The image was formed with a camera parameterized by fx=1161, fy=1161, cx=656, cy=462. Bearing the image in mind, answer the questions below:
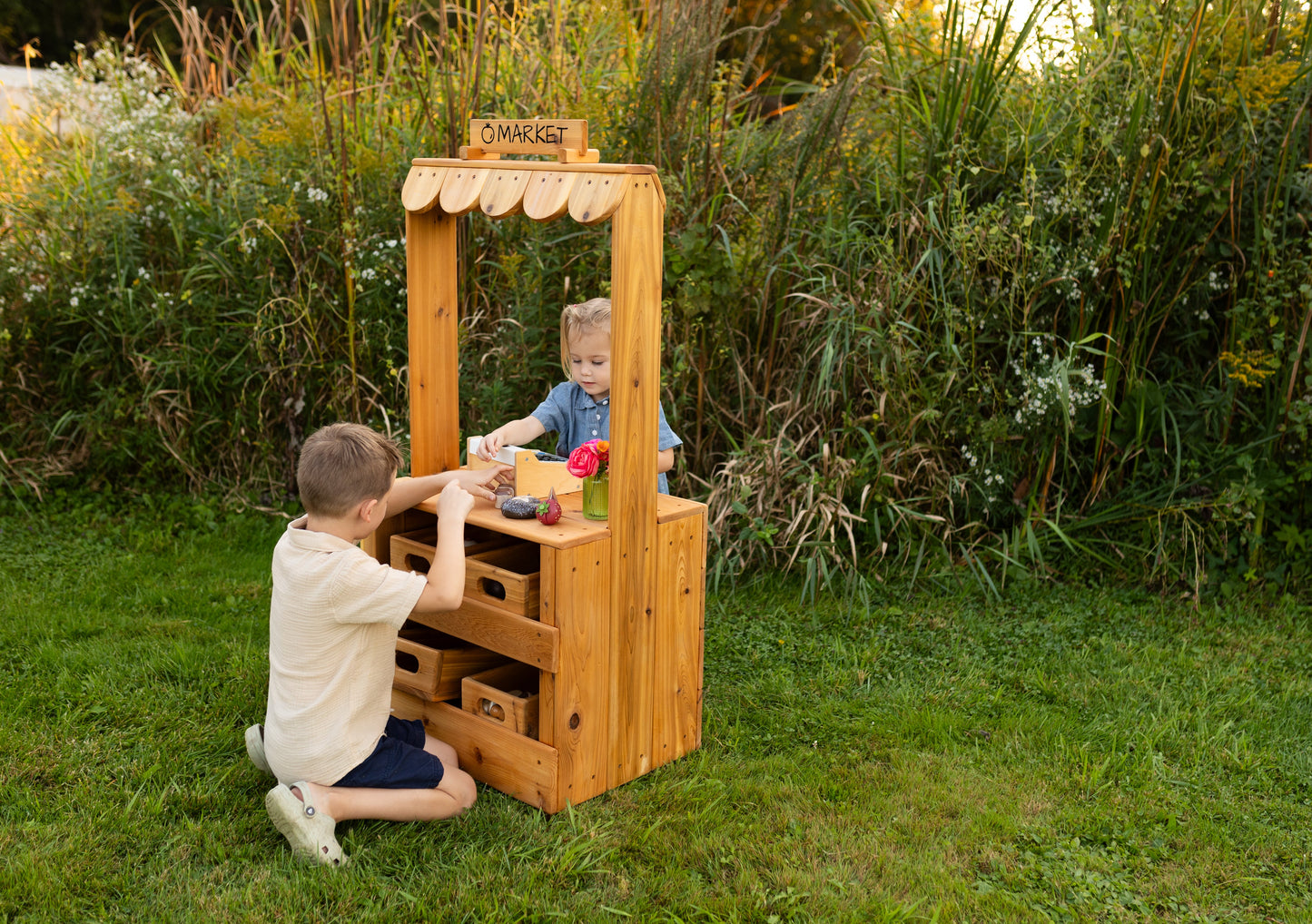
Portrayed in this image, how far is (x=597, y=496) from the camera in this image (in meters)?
3.10

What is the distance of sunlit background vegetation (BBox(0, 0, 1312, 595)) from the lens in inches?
182

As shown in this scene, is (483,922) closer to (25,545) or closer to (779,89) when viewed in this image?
(25,545)

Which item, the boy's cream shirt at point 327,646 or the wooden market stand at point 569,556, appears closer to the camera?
the boy's cream shirt at point 327,646

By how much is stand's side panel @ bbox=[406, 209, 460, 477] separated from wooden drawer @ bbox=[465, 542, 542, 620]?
364 millimetres

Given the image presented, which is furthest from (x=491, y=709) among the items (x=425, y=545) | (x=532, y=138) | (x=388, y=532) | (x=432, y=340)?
(x=532, y=138)

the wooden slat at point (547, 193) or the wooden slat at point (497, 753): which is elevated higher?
the wooden slat at point (547, 193)

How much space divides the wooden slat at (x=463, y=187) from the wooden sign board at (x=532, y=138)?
0.12m

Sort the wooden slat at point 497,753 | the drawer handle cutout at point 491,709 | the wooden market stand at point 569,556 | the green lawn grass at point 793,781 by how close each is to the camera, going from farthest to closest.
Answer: the drawer handle cutout at point 491,709
the wooden slat at point 497,753
the wooden market stand at point 569,556
the green lawn grass at point 793,781

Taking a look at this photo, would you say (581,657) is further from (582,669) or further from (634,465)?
(634,465)

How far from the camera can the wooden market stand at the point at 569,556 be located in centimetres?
292

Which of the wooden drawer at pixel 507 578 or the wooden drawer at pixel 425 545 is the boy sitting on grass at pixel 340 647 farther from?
the wooden drawer at pixel 425 545

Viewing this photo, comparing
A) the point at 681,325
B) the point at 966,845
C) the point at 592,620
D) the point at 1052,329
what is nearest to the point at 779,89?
the point at 681,325

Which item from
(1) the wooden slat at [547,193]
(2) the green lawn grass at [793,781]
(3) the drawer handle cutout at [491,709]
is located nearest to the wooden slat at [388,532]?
(3) the drawer handle cutout at [491,709]

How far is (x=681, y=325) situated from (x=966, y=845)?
2.63 metres
